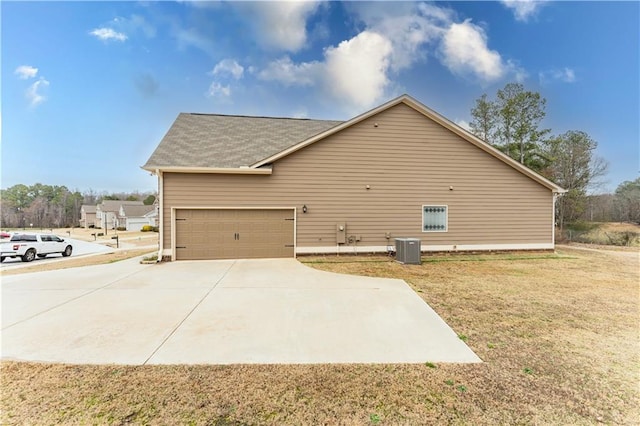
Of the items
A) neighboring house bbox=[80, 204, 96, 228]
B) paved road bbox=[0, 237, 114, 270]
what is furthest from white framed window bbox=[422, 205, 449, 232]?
neighboring house bbox=[80, 204, 96, 228]

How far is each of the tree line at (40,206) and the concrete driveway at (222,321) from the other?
5447cm

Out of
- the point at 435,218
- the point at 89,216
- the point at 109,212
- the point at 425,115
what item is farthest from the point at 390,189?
the point at 89,216

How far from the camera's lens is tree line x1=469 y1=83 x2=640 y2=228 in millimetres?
21578

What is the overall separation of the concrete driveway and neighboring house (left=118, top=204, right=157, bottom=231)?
43431mm

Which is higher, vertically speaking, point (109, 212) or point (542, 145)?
point (542, 145)

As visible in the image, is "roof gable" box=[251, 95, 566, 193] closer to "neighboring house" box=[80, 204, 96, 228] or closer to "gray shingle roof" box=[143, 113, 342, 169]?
"gray shingle roof" box=[143, 113, 342, 169]

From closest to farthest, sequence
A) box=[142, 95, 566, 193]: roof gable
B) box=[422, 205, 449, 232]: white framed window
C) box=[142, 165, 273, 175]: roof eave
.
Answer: box=[142, 165, 273, 175]: roof eave
box=[142, 95, 566, 193]: roof gable
box=[422, 205, 449, 232]: white framed window

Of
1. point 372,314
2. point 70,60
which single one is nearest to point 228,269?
point 372,314

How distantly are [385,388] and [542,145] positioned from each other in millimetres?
26894

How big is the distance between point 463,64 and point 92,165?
128 ft

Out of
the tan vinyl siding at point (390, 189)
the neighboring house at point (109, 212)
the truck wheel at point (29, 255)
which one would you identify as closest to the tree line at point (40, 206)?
the neighboring house at point (109, 212)

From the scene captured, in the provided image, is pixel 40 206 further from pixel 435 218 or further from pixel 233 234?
pixel 435 218

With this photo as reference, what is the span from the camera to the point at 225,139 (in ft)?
39.7

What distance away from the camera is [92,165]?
1257 inches
